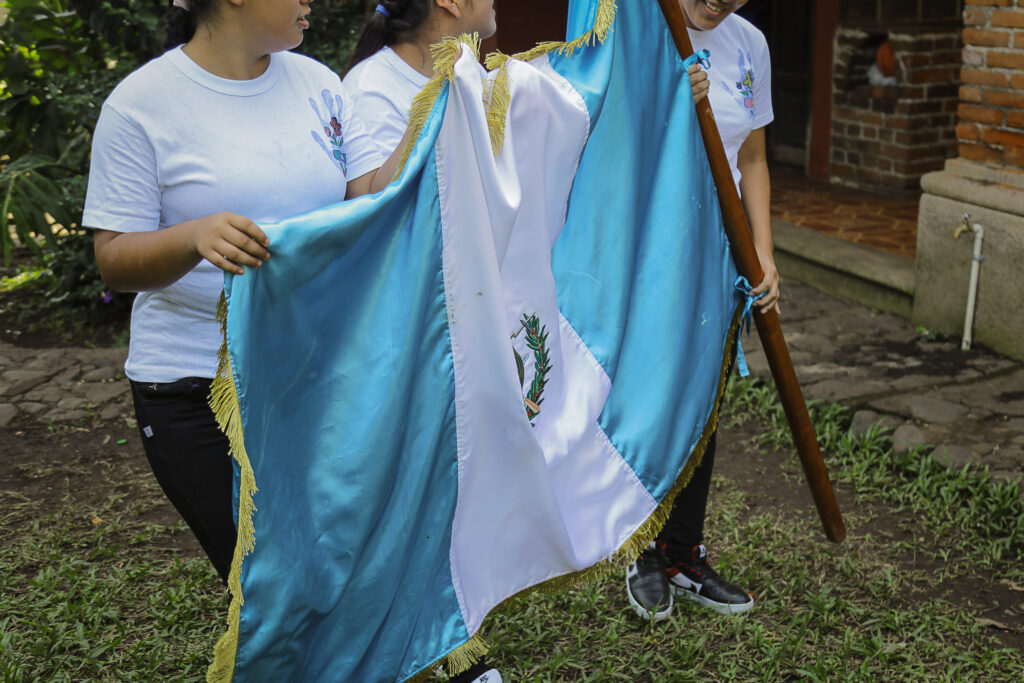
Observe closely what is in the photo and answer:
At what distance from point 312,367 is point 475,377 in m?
0.38

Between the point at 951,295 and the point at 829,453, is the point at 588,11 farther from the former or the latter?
the point at 951,295

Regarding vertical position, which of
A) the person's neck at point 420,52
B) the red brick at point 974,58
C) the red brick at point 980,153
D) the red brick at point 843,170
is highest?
the person's neck at point 420,52

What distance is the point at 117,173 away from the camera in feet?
6.77

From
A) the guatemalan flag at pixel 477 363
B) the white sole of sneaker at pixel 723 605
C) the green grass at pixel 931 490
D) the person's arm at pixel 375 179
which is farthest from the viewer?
the green grass at pixel 931 490

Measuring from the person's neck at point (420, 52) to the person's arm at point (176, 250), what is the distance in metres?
0.72

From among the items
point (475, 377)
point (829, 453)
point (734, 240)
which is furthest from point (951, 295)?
point (475, 377)

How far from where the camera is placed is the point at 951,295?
5.41 meters

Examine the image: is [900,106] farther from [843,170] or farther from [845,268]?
[845,268]

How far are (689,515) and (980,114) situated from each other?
3.04m

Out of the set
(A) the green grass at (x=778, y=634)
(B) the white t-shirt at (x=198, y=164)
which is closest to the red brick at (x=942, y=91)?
(A) the green grass at (x=778, y=634)

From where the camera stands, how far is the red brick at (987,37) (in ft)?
16.2

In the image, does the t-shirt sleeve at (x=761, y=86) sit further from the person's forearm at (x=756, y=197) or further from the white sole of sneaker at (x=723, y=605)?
the white sole of sneaker at (x=723, y=605)

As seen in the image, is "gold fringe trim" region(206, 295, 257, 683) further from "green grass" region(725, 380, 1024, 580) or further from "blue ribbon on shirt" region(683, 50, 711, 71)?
"green grass" region(725, 380, 1024, 580)

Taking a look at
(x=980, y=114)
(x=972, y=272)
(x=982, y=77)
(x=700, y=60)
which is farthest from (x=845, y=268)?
(x=700, y=60)
